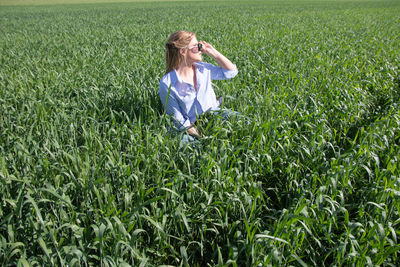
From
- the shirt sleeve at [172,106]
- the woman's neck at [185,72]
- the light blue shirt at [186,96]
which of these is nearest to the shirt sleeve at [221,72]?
the light blue shirt at [186,96]

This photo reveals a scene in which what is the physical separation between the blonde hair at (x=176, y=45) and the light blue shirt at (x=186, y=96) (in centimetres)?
12

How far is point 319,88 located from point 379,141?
6.42 ft

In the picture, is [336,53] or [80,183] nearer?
[80,183]

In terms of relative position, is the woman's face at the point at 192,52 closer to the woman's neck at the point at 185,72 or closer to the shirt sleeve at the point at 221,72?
the woman's neck at the point at 185,72

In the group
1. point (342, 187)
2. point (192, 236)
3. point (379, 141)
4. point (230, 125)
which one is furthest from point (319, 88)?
point (192, 236)

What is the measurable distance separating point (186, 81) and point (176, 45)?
441 millimetres

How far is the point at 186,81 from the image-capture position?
11.4 feet

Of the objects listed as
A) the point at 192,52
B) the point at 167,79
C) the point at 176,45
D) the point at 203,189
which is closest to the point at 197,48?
the point at 192,52

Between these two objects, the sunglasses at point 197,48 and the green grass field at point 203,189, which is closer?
the green grass field at point 203,189

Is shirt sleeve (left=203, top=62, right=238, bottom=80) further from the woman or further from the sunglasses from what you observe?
the sunglasses

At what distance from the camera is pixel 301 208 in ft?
6.37

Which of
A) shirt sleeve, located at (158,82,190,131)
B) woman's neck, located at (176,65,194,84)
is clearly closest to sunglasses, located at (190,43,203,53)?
woman's neck, located at (176,65,194,84)

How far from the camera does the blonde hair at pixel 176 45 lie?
3.27 meters

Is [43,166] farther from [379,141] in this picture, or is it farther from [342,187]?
[379,141]
